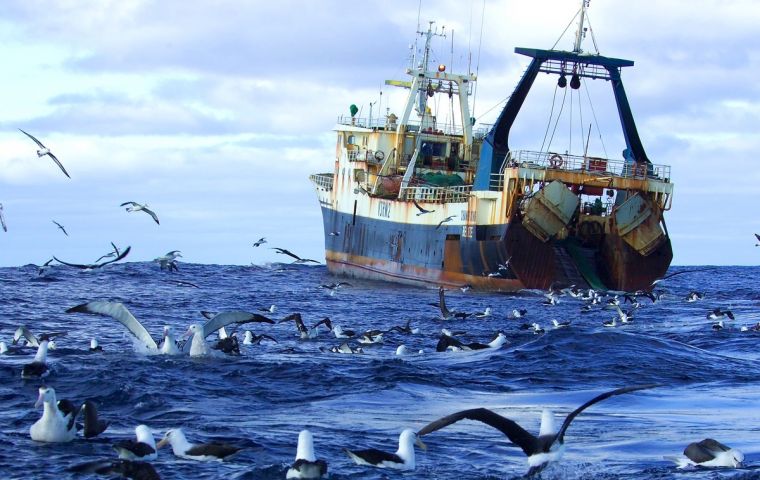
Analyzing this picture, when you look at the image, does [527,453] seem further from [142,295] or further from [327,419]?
[142,295]

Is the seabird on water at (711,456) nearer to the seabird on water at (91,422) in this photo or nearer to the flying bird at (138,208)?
the seabird on water at (91,422)

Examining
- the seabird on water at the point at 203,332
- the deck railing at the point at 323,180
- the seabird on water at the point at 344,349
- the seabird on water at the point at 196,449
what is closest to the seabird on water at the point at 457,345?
the seabird on water at the point at 344,349

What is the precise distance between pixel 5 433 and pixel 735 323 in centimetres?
2930

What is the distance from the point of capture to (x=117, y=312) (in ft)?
73.9

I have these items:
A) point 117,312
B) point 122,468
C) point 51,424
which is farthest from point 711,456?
point 117,312

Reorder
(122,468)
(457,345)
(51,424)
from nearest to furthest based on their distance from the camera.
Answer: (122,468) → (51,424) → (457,345)

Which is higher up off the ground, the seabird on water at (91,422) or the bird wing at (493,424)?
the bird wing at (493,424)

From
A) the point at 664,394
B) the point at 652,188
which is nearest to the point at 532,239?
the point at 652,188

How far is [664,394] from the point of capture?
2339cm

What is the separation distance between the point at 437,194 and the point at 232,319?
37.0 meters

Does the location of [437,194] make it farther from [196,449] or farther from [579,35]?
[196,449]

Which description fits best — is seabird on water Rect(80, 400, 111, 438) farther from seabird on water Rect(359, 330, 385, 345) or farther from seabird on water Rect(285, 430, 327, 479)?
seabird on water Rect(359, 330, 385, 345)

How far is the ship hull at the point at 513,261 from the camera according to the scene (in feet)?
171

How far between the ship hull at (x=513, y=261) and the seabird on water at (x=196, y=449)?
120ft
